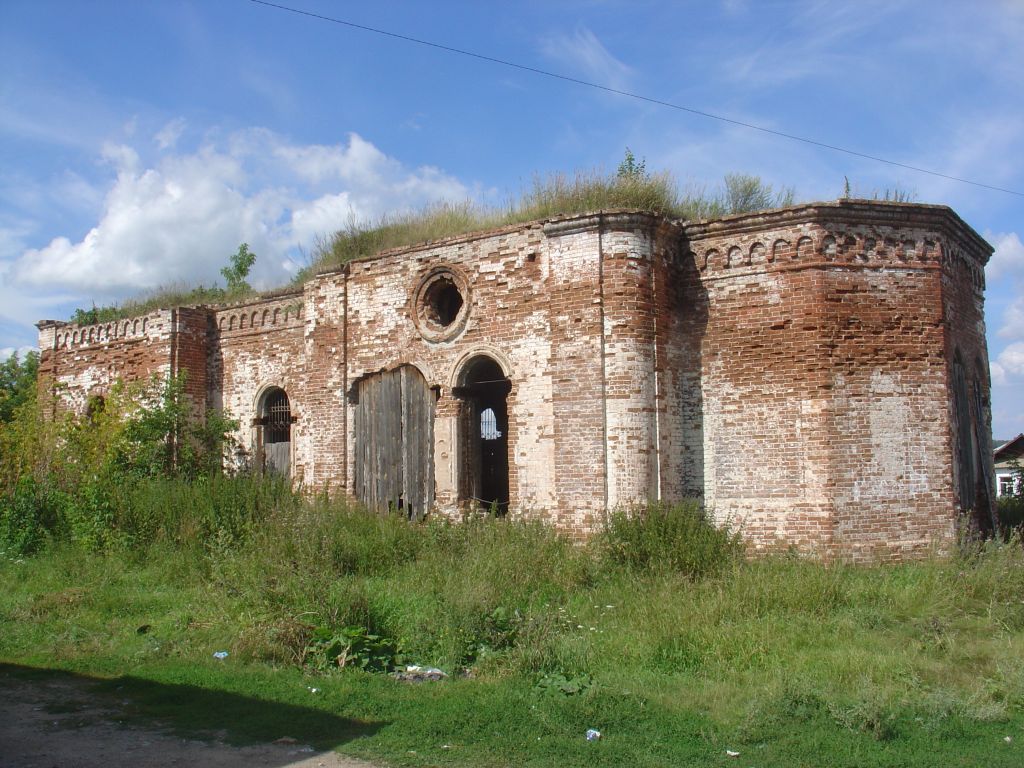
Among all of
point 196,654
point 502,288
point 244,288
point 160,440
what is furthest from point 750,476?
point 244,288

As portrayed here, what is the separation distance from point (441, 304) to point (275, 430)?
511 centimetres

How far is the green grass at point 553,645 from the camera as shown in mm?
6047

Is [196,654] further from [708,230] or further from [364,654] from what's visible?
[708,230]

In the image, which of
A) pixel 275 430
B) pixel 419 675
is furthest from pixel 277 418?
pixel 419 675

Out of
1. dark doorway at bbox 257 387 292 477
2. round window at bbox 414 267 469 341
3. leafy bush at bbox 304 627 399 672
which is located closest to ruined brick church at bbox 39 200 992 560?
round window at bbox 414 267 469 341

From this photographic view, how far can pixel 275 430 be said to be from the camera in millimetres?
16812

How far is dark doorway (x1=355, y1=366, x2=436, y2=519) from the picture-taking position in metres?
13.3

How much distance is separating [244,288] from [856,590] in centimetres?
1579

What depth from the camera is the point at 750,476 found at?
37.9 ft

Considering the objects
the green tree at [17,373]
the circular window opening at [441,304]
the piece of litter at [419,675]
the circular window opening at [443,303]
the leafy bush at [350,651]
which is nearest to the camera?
the piece of litter at [419,675]

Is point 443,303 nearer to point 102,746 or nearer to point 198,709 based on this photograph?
point 198,709

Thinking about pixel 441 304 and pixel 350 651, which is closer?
pixel 350 651

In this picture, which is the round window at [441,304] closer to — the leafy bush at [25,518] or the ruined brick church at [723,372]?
the ruined brick church at [723,372]

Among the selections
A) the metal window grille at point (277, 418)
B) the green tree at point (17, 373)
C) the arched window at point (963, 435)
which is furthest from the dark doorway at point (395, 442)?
the green tree at point (17, 373)
